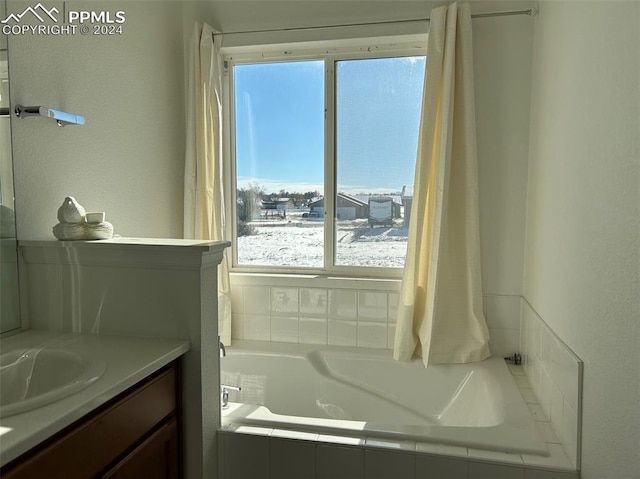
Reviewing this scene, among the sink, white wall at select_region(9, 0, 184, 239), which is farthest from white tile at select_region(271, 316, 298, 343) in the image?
the sink

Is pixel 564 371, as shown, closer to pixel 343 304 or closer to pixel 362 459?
pixel 362 459

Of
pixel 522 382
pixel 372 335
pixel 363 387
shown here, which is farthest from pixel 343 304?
pixel 522 382

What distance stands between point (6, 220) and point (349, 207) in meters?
1.62

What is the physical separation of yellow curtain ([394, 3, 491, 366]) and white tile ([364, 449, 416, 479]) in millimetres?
784

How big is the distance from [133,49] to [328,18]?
3.25ft

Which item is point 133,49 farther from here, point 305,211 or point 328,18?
point 305,211

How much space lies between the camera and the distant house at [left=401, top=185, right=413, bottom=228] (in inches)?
98.0

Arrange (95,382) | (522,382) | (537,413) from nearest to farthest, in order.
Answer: (95,382)
(537,413)
(522,382)

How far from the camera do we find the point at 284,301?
8.45ft

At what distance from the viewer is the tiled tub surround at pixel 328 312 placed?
7.72 feet

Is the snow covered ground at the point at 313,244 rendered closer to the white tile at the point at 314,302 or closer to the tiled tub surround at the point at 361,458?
the white tile at the point at 314,302

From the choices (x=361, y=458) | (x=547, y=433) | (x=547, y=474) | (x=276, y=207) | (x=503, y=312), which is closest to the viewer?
(x=547, y=474)

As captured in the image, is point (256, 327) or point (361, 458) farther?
point (256, 327)

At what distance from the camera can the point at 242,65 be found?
8.68 ft
